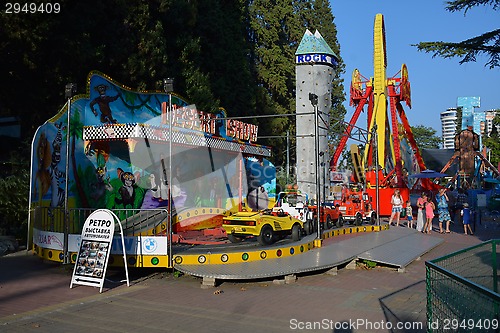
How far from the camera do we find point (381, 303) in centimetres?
843

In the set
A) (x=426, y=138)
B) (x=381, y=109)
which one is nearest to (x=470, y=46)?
(x=381, y=109)

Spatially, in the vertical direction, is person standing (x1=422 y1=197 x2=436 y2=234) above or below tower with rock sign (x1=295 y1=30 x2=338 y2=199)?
below

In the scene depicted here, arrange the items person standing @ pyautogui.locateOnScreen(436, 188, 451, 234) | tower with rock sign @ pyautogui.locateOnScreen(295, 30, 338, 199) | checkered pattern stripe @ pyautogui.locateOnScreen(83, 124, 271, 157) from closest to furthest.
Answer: checkered pattern stripe @ pyautogui.locateOnScreen(83, 124, 271, 157), person standing @ pyautogui.locateOnScreen(436, 188, 451, 234), tower with rock sign @ pyautogui.locateOnScreen(295, 30, 338, 199)

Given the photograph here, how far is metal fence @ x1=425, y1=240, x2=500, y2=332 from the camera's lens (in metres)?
3.78

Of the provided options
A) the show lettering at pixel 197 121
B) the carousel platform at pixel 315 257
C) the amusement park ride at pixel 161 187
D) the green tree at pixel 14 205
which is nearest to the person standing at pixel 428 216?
the amusement park ride at pixel 161 187

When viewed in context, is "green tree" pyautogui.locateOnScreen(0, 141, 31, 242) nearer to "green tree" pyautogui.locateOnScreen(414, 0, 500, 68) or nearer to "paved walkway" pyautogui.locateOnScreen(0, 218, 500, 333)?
"paved walkway" pyautogui.locateOnScreen(0, 218, 500, 333)

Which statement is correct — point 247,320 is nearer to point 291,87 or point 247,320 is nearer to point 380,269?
point 380,269

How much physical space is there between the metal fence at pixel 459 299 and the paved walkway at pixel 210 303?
3.82ft

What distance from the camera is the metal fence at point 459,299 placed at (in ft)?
12.4

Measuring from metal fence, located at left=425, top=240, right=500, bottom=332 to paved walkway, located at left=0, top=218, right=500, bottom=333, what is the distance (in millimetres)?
1163

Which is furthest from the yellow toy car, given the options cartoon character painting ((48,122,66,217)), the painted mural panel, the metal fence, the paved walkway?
the metal fence

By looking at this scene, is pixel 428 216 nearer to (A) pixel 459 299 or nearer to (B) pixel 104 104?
(B) pixel 104 104

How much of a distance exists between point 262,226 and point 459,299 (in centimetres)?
859

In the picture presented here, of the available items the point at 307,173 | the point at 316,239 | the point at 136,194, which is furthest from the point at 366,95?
the point at 316,239
